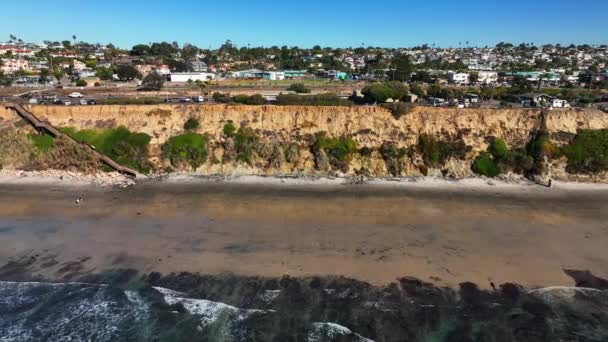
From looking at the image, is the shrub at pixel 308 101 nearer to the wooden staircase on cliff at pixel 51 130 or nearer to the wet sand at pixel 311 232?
the wet sand at pixel 311 232

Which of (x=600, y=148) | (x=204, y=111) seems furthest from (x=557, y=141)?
(x=204, y=111)

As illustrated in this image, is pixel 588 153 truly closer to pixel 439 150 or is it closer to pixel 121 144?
pixel 439 150

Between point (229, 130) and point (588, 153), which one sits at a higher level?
point (588, 153)

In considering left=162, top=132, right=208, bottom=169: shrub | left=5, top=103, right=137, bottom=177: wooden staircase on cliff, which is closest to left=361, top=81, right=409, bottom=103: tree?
left=162, top=132, right=208, bottom=169: shrub

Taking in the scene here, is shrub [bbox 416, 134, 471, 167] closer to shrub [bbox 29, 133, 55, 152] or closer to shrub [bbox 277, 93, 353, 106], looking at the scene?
shrub [bbox 277, 93, 353, 106]

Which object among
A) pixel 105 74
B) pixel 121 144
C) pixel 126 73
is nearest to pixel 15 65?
pixel 105 74
